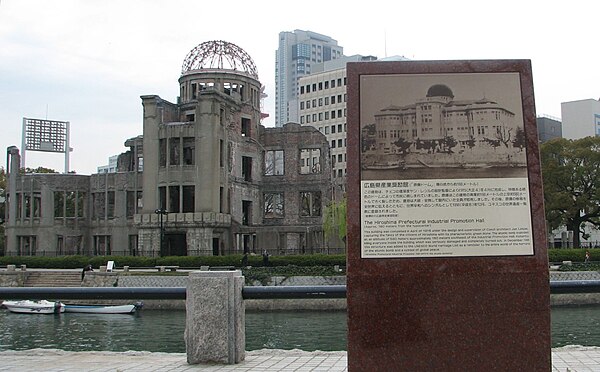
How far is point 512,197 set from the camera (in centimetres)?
584

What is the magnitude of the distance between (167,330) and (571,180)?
40.0 metres

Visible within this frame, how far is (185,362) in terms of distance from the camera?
751 centimetres

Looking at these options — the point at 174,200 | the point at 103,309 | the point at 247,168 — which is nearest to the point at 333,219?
the point at 247,168

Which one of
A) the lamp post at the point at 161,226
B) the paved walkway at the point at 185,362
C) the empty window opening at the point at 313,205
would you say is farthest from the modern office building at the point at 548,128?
the paved walkway at the point at 185,362

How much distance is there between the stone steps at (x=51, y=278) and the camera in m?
38.8

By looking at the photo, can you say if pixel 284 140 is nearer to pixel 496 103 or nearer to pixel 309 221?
pixel 309 221

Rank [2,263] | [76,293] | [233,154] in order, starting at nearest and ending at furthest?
[76,293] → [2,263] → [233,154]

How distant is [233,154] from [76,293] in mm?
44558

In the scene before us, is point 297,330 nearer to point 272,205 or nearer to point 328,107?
point 272,205

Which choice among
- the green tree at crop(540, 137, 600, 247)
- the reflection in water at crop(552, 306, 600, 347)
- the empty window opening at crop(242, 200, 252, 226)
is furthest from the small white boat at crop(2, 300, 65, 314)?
the green tree at crop(540, 137, 600, 247)

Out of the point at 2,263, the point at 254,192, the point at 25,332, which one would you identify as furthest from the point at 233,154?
the point at 25,332

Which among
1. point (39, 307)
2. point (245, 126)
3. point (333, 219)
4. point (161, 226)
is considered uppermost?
point (245, 126)

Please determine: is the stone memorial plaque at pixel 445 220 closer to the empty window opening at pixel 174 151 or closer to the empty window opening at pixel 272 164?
the empty window opening at pixel 174 151

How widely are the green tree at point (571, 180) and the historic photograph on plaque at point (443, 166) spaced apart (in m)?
50.1
